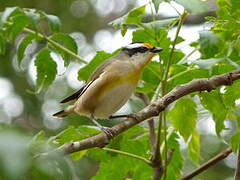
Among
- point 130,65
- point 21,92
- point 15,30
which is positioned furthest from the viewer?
point 21,92

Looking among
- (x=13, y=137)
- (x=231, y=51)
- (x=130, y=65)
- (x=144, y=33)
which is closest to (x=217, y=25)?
(x=231, y=51)

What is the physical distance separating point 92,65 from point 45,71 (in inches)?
15.8

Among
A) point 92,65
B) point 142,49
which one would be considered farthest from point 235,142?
point 142,49

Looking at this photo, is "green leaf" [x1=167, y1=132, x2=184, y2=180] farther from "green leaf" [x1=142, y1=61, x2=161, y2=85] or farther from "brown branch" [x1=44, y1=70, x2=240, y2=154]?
"brown branch" [x1=44, y1=70, x2=240, y2=154]

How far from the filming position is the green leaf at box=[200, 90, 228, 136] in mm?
2611

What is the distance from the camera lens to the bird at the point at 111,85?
11.6 feet

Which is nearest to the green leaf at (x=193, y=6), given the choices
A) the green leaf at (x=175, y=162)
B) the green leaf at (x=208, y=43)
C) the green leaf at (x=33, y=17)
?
the green leaf at (x=208, y=43)

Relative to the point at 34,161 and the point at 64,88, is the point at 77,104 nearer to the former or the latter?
the point at 34,161

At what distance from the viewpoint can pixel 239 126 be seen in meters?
2.66

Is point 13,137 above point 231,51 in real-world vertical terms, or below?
above

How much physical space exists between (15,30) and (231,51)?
122 centimetres

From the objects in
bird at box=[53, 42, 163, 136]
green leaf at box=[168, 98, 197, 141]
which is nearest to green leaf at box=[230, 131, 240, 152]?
green leaf at box=[168, 98, 197, 141]

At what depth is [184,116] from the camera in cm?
284

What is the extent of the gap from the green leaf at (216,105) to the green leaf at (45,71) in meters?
0.83
